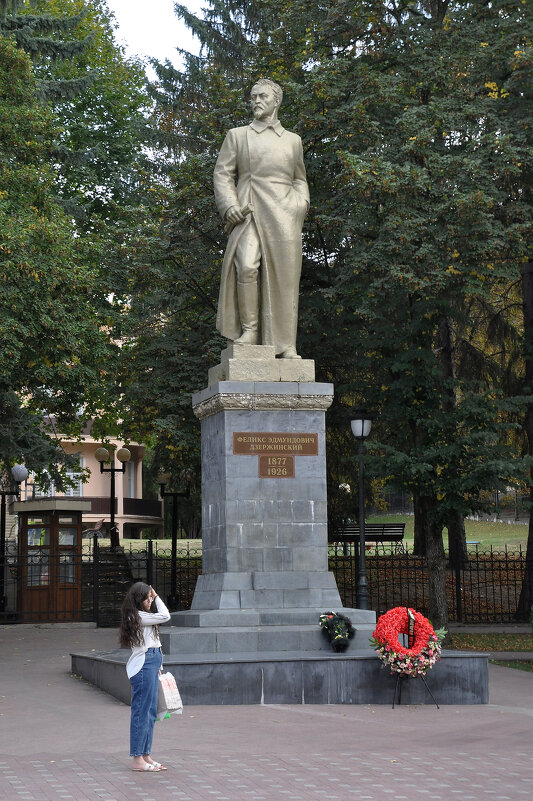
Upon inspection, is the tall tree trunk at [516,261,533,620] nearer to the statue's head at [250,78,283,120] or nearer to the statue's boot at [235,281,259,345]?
the statue's head at [250,78,283,120]

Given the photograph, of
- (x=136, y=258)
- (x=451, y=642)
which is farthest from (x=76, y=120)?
(x=451, y=642)

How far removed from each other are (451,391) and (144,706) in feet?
52.9

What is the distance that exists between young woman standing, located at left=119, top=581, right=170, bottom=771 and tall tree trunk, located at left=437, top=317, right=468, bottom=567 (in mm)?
13056

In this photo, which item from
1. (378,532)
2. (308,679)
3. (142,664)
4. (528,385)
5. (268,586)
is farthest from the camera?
(378,532)

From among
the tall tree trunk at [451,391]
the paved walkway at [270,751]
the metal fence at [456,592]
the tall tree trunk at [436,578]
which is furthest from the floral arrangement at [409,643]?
the metal fence at [456,592]

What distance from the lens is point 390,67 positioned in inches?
938

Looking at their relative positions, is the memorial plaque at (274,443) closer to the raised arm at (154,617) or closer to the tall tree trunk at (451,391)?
the raised arm at (154,617)

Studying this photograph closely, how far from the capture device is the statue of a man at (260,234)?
15141 millimetres

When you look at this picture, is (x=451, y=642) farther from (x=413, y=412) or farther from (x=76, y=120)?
(x=76, y=120)

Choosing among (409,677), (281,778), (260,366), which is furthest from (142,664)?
(260,366)

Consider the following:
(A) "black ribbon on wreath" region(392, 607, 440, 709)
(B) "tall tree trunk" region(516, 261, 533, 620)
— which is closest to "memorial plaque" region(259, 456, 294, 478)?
(A) "black ribbon on wreath" region(392, 607, 440, 709)

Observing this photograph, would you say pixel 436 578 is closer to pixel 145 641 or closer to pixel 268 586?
pixel 268 586

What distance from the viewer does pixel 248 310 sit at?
595 inches

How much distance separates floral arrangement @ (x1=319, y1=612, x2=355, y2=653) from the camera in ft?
42.5
